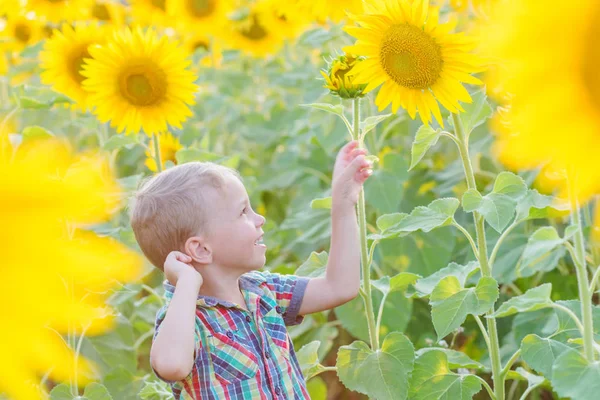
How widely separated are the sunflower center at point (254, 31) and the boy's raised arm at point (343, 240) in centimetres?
219

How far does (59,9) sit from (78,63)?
0.97 meters

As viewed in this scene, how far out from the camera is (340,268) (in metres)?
1.42

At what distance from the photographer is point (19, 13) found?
3219mm

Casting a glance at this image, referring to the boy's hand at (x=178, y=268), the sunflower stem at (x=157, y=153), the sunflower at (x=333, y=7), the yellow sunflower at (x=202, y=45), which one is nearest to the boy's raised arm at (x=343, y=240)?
the boy's hand at (x=178, y=268)

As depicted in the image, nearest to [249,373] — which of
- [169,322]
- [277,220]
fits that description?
[169,322]

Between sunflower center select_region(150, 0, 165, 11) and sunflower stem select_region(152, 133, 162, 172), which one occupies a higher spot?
sunflower center select_region(150, 0, 165, 11)

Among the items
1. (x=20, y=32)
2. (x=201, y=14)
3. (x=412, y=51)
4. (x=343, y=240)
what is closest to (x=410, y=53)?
(x=412, y=51)

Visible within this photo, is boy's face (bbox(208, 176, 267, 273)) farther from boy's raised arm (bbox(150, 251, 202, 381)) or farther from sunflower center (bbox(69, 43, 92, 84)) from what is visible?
sunflower center (bbox(69, 43, 92, 84))

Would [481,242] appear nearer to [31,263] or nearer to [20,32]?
[31,263]

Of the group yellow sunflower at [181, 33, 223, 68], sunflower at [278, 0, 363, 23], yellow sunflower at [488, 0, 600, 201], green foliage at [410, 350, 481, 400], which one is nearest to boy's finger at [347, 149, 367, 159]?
green foliage at [410, 350, 481, 400]

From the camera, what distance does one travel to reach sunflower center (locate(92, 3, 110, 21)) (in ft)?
10.6

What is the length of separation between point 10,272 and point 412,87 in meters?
1.17

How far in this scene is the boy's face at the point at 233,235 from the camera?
4.37 feet

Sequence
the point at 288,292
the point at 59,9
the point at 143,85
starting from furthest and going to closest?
1. the point at 59,9
2. the point at 143,85
3. the point at 288,292
